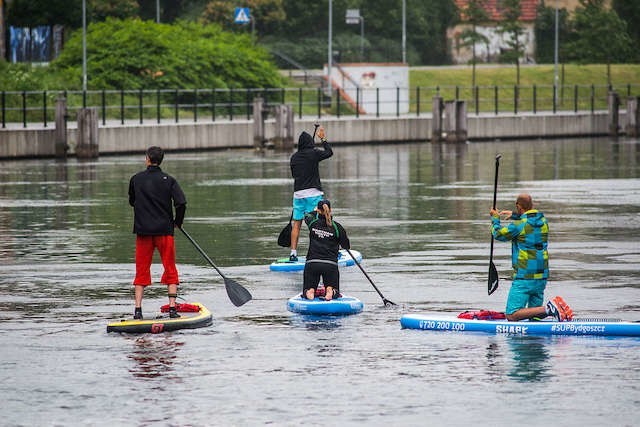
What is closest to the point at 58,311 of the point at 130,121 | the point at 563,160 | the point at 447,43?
the point at 563,160

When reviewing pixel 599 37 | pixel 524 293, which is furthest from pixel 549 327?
pixel 599 37

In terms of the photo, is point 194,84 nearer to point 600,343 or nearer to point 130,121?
point 130,121

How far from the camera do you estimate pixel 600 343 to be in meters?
14.0

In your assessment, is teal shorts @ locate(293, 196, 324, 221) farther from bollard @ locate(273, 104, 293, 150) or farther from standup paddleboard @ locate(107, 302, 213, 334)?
bollard @ locate(273, 104, 293, 150)

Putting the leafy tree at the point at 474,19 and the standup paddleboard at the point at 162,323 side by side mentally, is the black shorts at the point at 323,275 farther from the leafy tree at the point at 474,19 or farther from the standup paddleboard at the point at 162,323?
the leafy tree at the point at 474,19

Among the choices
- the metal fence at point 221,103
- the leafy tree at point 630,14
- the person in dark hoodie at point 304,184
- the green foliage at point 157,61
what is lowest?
the person in dark hoodie at point 304,184

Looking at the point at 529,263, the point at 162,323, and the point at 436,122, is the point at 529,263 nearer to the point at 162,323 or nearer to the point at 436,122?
the point at 162,323

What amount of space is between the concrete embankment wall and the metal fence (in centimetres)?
115

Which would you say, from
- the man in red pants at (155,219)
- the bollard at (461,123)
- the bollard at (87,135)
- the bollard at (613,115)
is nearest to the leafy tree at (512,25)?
the bollard at (613,115)

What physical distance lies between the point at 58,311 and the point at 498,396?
5811 mm

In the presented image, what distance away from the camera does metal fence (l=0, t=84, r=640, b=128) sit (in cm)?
5516

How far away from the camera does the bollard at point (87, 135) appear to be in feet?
154

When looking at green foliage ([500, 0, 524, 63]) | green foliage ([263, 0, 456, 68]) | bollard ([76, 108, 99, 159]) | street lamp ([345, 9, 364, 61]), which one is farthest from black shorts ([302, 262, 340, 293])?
green foliage ([263, 0, 456, 68])

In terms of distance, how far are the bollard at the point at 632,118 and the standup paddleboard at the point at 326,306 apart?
162ft
